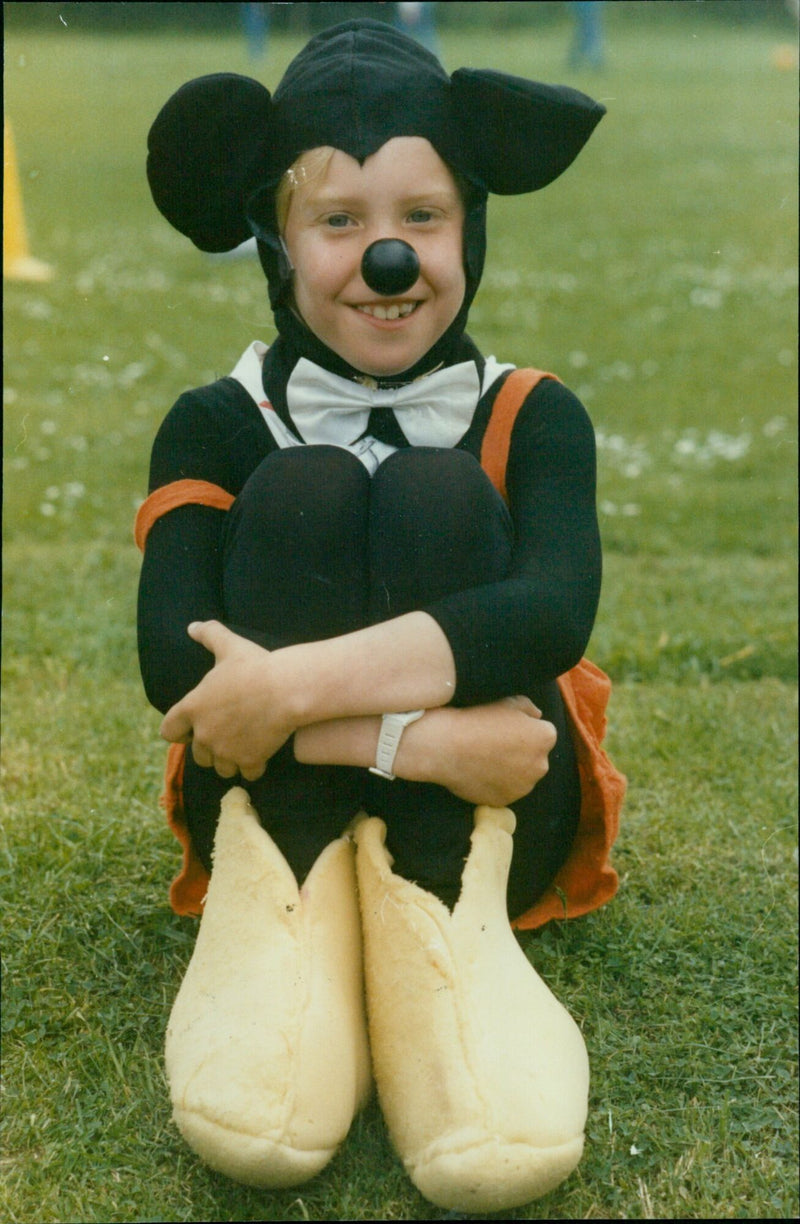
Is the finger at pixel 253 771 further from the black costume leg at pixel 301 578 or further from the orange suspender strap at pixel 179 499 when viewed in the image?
the orange suspender strap at pixel 179 499

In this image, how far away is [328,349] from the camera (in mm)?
2105

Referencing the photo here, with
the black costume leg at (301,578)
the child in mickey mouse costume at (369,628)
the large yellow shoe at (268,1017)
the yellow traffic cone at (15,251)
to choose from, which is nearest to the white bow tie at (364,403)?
the child in mickey mouse costume at (369,628)

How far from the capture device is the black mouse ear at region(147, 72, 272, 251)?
1981mm

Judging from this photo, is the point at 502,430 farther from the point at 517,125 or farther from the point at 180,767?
the point at 180,767

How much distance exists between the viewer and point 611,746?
10.3ft

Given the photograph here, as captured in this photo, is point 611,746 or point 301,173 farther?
point 611,746

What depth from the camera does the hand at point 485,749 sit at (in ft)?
6.15

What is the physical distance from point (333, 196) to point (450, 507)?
1.45 ft

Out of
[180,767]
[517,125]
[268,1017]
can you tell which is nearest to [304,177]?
[517,125]

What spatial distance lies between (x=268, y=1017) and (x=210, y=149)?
1.12 metres

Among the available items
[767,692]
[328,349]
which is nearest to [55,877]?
[328,349]

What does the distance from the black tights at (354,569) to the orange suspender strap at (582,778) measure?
0.15m

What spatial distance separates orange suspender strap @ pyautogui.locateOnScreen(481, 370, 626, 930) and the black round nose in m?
0.23

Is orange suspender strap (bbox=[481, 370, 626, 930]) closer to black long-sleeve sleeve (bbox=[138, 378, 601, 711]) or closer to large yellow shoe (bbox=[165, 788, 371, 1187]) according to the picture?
black long-sleeve sleeve (bbox=[138, 378, 601, 711])
